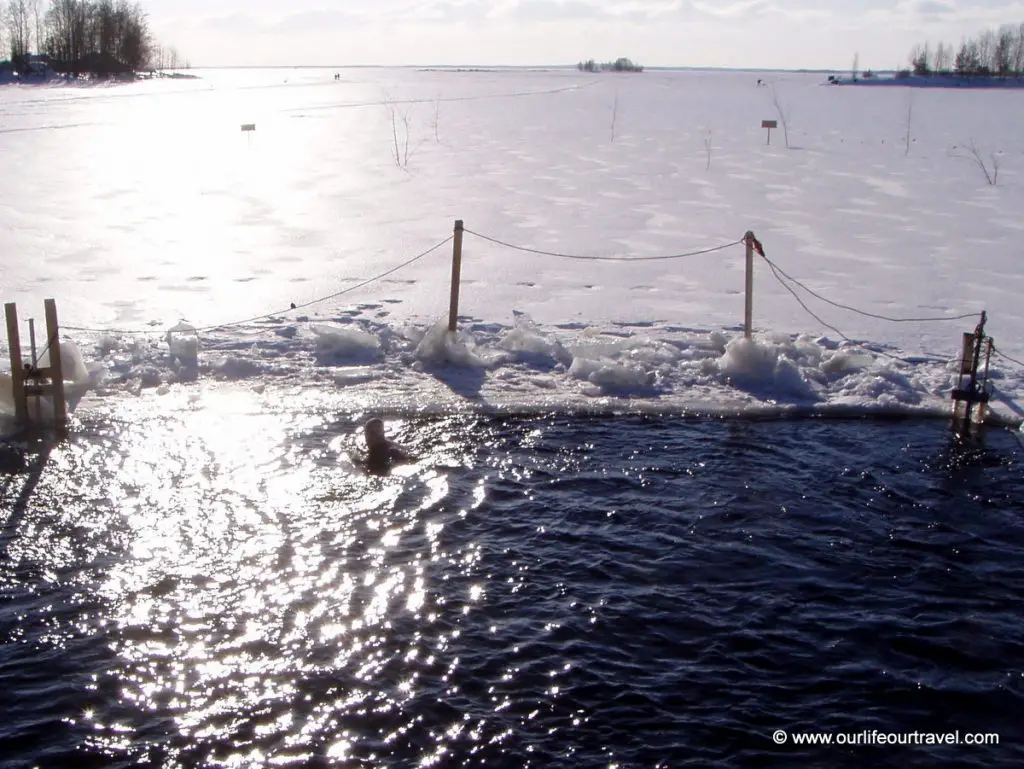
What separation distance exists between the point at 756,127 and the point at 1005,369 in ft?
83.9

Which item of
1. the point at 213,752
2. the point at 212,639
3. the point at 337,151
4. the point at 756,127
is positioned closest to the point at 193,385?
the point at 212,639

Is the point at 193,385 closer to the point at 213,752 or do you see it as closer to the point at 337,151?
the point at 213,752

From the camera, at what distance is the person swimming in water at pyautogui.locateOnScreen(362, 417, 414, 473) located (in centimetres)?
830

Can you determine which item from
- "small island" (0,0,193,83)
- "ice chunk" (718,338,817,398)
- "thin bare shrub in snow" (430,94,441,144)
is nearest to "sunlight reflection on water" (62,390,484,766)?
"ice chunk" (718,338,817,398)

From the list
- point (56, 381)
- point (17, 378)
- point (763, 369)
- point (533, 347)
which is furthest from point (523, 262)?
point (17, 378)

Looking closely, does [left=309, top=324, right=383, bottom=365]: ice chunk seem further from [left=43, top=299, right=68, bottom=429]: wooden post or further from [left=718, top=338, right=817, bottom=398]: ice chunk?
[left=718, top=338, right=817, bottom=398]: ice chunk

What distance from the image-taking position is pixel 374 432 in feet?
27.2

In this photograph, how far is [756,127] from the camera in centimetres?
3441

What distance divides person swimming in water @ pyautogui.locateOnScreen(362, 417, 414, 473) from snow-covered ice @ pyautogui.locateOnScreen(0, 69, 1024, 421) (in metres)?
1.34

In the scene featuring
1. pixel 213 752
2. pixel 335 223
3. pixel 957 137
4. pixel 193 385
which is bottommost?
pixel 213 752

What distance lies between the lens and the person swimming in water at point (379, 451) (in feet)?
27.2

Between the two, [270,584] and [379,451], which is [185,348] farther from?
[270,584]

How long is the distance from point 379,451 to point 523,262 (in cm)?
782

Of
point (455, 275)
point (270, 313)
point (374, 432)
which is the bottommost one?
point (374, 432)
